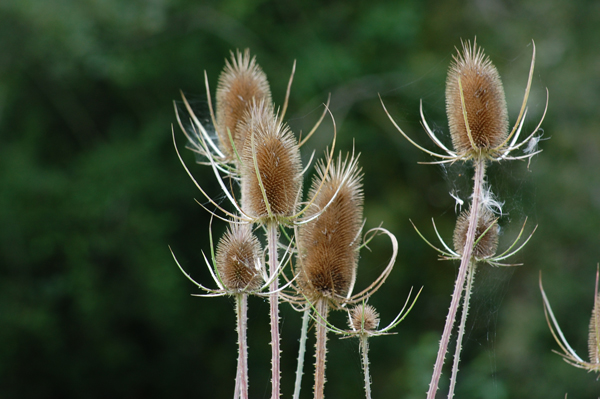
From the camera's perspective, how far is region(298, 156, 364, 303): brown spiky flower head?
1.45 m

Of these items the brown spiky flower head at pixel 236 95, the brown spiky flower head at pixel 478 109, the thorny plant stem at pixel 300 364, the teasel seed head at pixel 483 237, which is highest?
the brown spiky flower head at pixel 236 95

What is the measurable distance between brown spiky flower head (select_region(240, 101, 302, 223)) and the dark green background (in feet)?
17.5

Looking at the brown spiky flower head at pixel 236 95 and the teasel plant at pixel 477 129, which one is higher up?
the brown spiky flower head at pixel 236 95

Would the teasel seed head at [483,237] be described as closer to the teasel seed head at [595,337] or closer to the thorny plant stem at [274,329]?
the teasel seed head at [595,337]

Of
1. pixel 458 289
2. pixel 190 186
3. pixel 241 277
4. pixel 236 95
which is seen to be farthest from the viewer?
pixel 190 186

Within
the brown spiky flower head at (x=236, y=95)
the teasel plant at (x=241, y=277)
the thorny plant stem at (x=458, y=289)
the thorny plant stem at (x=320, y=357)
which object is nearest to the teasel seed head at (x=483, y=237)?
the thorny plant stem at (x=458, y=289)

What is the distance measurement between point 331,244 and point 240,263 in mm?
237

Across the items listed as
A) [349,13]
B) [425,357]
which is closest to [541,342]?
[425,357]

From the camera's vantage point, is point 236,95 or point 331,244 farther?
point 236,95

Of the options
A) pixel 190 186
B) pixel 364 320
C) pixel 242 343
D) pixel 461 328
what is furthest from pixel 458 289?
pixel 190 186

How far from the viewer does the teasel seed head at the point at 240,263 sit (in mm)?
1455

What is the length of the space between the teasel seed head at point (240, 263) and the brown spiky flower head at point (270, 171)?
Result: 8 cm

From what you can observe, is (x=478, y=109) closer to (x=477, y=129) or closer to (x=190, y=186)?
(x=477, y=129)

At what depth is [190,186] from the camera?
7.75 m
